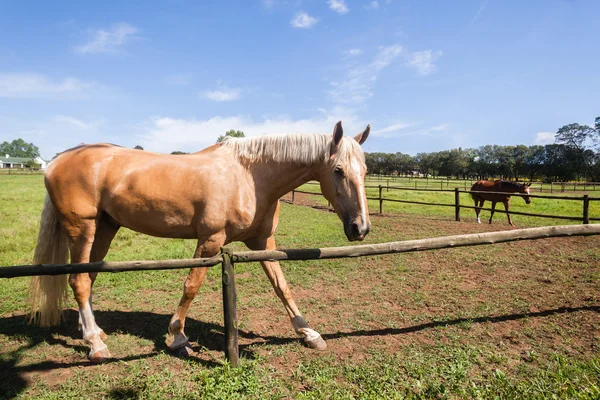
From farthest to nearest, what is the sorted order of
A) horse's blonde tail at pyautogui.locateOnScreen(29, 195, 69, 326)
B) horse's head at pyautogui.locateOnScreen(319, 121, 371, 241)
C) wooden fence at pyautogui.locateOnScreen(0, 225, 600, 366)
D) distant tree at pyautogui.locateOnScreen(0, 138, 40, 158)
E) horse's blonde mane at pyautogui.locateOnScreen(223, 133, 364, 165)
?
distant tree at pyautogui.locateOnScreen(0, 138, 40, 158)
horse's blonde tail at pyautogui.locateOnScreen(29, 195, 69, 326)
horse's blonde mane at pyautogui.locateOnScreen(223, 133, 364, 165)
horse's head at pyautogui.locateOnScreen(319, 121, 371, 241)
wooden fence at pyautogui.locateOnScreen(0, 225, 600, 366)

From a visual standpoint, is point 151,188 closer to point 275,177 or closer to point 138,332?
point 275,177

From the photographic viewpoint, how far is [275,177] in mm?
2887

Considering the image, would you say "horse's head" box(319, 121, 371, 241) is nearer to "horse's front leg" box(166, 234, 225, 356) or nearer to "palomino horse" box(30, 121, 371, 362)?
"palomino horse" box(30, 121, 371, 362)

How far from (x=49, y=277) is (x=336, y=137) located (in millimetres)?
3384

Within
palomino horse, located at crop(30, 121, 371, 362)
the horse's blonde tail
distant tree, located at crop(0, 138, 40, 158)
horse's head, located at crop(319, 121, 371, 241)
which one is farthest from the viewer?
distant tree, located at crop(0, 138, 40, 158)

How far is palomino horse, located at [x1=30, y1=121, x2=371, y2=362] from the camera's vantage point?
8.93 ft

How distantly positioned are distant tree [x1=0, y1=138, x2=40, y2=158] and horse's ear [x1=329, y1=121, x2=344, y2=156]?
513 ft

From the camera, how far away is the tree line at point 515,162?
60.0 meters

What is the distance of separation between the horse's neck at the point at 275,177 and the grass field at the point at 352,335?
1.59 metres

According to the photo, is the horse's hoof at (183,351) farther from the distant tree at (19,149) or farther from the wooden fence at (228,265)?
the distant tree at (19,149)

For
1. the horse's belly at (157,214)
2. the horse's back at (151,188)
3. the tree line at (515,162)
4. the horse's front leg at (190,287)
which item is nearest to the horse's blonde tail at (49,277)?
the horse's back at (151,188)

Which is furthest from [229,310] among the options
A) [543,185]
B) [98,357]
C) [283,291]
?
[543,185]

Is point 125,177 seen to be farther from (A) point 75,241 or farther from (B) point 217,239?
(B) point 217,239

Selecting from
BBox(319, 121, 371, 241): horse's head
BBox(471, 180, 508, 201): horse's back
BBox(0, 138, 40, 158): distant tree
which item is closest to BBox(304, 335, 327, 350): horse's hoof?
BBox(319, 121, 371, 241): horse's head
